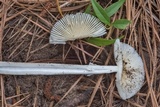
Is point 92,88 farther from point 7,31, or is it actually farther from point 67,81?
point 7,31

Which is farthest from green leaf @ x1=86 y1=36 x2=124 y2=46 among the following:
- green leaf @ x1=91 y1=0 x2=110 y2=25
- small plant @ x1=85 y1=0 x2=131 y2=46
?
green leaf @ x1=91 y1=0 x2=110 y2=25

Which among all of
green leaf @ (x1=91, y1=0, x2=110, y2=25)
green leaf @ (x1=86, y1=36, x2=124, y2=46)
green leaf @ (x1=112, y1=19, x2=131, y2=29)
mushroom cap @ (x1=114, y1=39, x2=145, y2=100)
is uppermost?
green leaf @ (x1=91, y1=0, x2=110, y2=25)

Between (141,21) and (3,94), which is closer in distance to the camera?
(3,94)

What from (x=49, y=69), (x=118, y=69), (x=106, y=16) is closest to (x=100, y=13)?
(x=106, y=16)

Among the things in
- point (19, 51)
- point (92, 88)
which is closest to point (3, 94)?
point (19, 51)

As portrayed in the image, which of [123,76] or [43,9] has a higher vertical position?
[43,9]

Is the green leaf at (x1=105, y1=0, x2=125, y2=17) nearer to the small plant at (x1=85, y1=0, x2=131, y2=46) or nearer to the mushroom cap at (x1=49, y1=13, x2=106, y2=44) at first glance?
the small plant at (x1=85, y1=0, x2=131, y2=46)

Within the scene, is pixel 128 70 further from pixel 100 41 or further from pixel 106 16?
pixel 106 16
